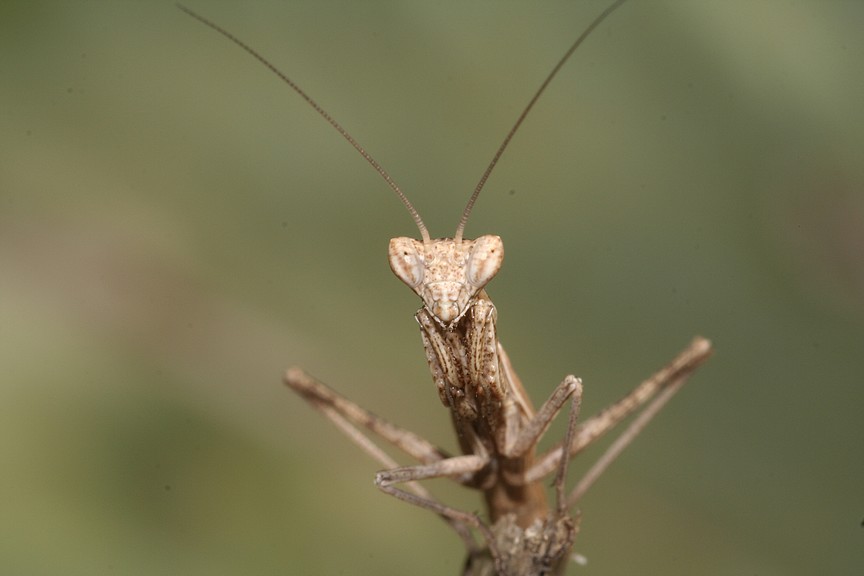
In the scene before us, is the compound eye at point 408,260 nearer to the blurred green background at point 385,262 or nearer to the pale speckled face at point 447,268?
the pale speckled face at point 447,268

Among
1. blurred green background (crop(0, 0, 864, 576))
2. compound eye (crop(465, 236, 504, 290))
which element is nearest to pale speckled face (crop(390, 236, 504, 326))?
compound eye (crop(465, 236, 504, 290))

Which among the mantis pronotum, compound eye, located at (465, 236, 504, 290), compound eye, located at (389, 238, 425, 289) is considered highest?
compound eye, located at (389, 238, 425, 289)

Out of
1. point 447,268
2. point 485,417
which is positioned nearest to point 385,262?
point 485,417

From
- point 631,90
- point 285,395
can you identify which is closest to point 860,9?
point 631,90

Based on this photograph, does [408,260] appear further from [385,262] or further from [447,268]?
[385,262]

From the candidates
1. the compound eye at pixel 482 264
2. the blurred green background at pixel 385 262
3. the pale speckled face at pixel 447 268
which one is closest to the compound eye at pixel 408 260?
the pale speckled face at pixel 447 268

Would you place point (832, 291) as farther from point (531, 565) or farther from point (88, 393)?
point (88, 393)

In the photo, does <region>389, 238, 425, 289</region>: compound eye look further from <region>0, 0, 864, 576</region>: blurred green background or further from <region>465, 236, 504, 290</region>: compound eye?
<region>0, 0, 864, 576</region>: blurred green background
